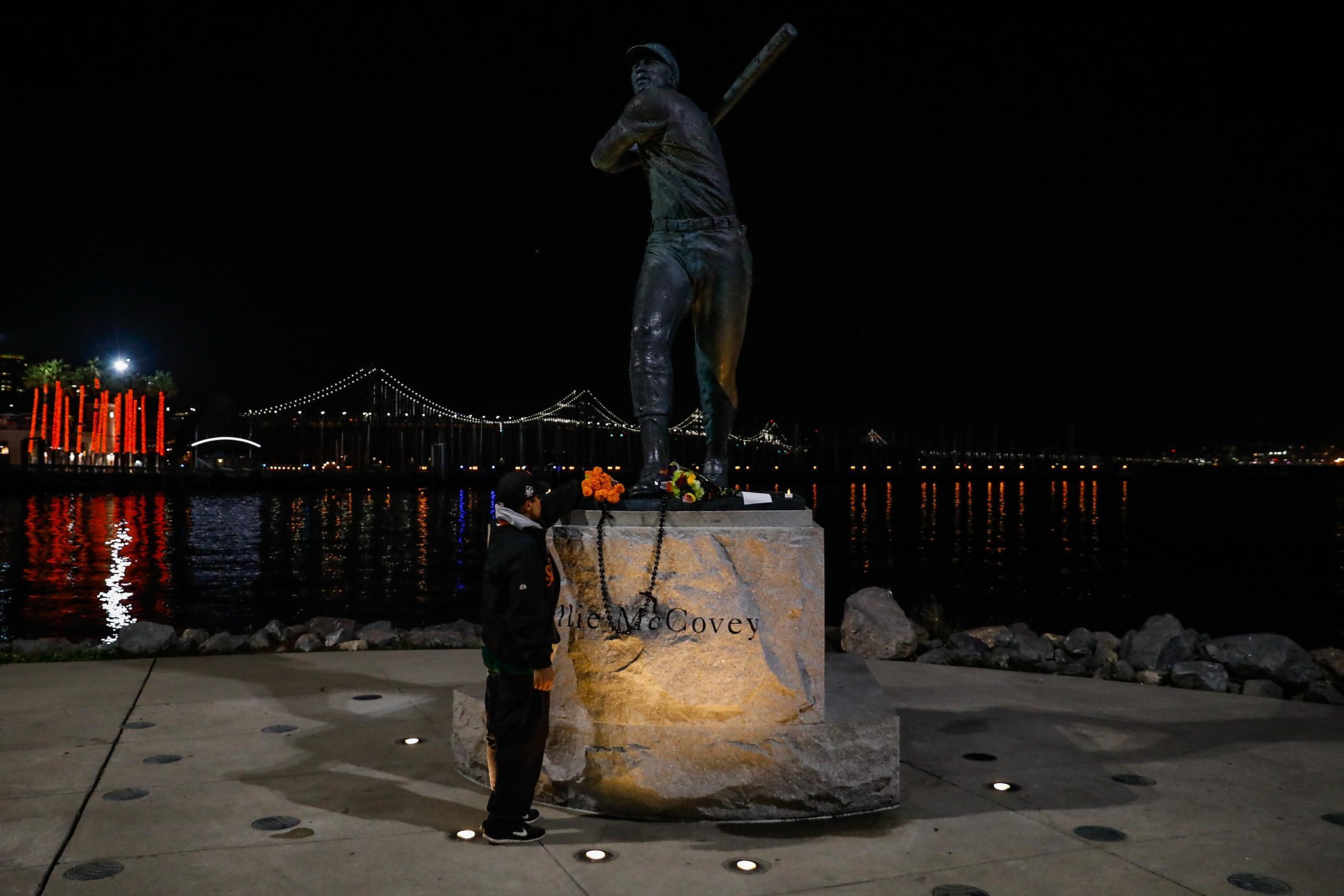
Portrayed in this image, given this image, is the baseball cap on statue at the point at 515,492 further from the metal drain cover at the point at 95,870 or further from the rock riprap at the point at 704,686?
the metal drain cover at the point at 95,870

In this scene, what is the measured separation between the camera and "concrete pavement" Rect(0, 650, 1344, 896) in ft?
12.8

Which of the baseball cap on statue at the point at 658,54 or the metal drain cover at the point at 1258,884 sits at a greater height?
the baseball cap on statue at the point at 658,54

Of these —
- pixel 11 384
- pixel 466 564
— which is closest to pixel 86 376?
pixel 11 384

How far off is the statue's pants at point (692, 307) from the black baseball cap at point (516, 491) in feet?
3.95

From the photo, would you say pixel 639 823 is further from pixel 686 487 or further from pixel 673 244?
pixel 673 244

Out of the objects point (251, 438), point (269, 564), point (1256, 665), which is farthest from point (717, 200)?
point (251, 438)

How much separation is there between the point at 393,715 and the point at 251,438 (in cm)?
12032

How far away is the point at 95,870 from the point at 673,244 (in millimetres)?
3627

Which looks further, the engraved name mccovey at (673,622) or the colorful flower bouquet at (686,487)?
the colorful flower bouquet at (686,487)

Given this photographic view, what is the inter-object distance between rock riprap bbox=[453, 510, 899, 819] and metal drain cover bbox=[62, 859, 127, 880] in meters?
1.66

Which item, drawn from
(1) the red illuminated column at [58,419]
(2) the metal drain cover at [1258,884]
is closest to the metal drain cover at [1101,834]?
(2) the metal drain cover at [1258,884]

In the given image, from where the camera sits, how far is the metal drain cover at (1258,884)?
3797mm

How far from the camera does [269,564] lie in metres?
30.0

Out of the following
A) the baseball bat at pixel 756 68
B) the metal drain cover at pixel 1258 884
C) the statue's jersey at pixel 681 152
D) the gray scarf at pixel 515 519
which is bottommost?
the metal drain cover at pixel 1258 884
